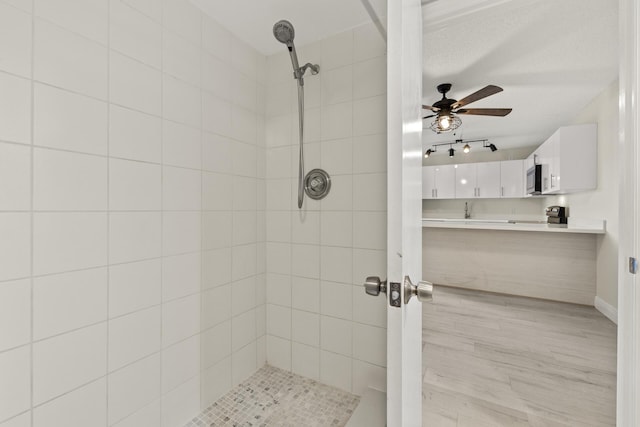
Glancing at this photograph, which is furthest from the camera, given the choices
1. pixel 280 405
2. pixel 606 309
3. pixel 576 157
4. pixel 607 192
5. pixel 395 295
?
pixel 576 157

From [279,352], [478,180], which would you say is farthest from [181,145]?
[478,180]

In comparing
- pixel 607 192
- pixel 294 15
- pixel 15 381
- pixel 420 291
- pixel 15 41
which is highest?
pixel 294 15

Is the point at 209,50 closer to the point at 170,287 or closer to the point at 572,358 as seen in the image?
the point at 170,287

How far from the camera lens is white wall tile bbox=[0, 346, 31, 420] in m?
0.80

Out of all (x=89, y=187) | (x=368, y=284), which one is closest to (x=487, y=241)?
(x=368, y=284)

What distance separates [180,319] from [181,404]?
389 mm

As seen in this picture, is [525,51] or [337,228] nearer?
[337,228]

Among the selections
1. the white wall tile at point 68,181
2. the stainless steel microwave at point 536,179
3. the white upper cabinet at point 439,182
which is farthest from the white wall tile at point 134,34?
the white upper cabinet at point 439,182

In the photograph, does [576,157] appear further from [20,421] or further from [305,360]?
[20,421]

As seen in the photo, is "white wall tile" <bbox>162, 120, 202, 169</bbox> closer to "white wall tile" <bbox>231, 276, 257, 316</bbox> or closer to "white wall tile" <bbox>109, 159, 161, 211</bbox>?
"white wall tile" <bbox>109, 159, 161, 211</bbox>

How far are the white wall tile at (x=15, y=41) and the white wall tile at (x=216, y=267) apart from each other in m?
0.91

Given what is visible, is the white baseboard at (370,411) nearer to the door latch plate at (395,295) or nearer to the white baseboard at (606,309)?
the door latch plate at (395,295)

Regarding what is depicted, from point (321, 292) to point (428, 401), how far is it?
81 cm

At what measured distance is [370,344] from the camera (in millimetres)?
1451
